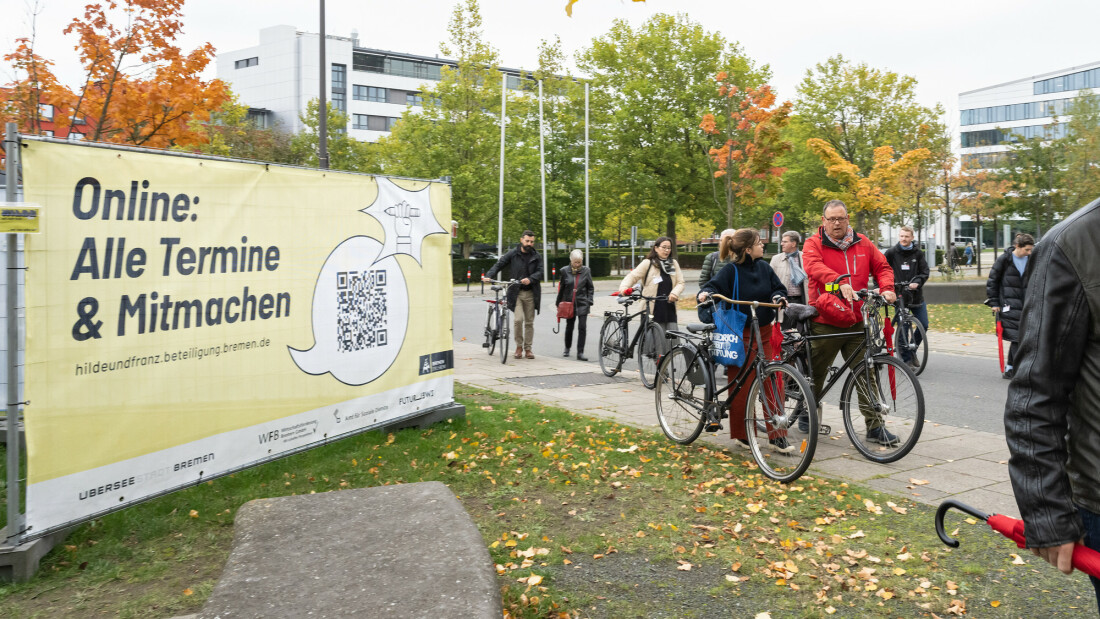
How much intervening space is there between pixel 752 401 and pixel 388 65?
82748mm

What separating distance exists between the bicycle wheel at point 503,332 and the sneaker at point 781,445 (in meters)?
7.08

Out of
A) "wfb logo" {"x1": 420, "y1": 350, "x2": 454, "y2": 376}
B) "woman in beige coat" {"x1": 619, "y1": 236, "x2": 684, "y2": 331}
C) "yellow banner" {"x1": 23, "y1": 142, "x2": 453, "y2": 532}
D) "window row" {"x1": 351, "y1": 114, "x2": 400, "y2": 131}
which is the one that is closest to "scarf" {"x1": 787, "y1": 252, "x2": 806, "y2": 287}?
"woman in beige coat" {"x1": 619, "y1": 236, "x2": 684, "y2": 331}

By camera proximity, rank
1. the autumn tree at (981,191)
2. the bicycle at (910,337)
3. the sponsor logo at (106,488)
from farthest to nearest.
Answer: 1. the autumn tree at (981,191)
2. the bicycle at (910,337)
3. the sponsor logo at (106,488)

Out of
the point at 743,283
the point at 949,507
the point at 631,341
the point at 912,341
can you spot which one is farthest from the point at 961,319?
the point at 949,507

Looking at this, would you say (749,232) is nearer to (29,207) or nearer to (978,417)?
(978,417)

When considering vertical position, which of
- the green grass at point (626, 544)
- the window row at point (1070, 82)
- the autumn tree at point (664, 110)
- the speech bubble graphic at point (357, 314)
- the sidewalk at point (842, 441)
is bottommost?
the green grass at point (626, 544)

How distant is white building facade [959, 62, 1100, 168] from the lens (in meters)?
86.9

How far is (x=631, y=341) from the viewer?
38.2 feet

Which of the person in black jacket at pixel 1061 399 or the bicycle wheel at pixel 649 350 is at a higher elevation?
the person in black jacket at pixel 1061 399

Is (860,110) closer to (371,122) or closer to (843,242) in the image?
(843,242)

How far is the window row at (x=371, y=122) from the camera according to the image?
268 feet

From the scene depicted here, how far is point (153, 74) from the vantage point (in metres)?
12.6

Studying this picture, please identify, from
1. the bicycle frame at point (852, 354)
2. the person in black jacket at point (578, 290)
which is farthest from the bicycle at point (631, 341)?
the bicycle frame at point (852, 354)

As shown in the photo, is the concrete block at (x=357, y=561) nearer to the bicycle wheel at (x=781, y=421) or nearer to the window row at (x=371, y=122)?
the bicycle wheel at (x=781, y=421)
